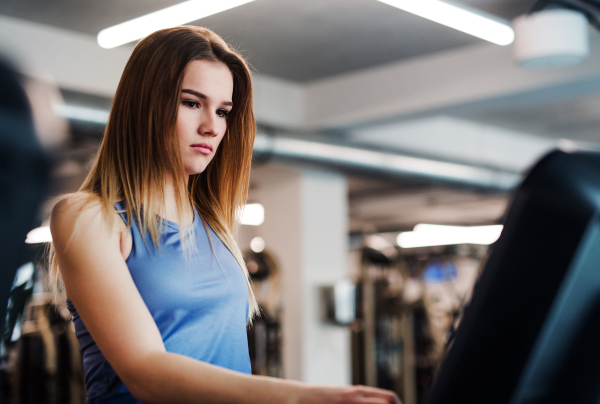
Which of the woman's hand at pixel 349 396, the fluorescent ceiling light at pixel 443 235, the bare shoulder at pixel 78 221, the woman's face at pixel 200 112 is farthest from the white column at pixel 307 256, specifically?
the fluorescent ceiling light at pixel 443 235

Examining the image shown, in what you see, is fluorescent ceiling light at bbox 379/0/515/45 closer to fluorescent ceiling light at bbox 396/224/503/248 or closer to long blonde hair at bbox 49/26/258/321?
long blonde hair at bbox 49/26/258/321

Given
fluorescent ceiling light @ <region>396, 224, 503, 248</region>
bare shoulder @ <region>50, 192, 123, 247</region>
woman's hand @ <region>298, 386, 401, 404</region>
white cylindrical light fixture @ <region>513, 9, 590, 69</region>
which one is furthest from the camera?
fluorescent ceiling light @ <region>396, 224, 503, 248</region>

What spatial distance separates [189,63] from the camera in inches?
40.4

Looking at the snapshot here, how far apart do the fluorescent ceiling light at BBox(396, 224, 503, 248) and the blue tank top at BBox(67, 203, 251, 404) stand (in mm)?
11476

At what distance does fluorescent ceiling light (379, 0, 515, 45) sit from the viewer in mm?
2687

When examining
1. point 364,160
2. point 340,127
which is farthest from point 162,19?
point 364,160

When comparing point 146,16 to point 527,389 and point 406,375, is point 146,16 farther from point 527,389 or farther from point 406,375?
point 406,375

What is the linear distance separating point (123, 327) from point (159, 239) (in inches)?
7.9

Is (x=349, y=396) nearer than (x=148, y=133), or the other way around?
(x=349, y=396)

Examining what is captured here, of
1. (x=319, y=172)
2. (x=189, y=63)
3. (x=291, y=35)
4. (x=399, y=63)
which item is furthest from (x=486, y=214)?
(x=189, y=63)

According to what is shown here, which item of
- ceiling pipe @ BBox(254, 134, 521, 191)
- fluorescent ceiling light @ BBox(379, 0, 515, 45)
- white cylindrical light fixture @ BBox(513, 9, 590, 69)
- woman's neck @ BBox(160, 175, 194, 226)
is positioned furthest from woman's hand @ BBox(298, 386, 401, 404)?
ceiling pipe @ BBox(254, 134, 521, 191)

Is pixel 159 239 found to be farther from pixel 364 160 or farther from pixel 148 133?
pixel 364 160

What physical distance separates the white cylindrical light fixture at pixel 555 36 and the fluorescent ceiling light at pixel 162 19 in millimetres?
1610

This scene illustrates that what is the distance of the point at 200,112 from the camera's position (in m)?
1.03
